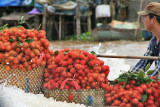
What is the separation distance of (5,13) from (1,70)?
488 inches

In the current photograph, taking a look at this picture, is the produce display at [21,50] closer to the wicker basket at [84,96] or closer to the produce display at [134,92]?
the wicker basket at [84,96]

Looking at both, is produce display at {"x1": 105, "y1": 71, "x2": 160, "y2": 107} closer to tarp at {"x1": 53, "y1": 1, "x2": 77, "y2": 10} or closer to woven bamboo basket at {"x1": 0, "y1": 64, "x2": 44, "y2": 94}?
woven bamboo basket at {"x1": 0, "y1": 64, "x2": 44, "y2": 94}

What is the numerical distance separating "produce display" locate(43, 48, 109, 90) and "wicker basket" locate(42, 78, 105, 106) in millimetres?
35

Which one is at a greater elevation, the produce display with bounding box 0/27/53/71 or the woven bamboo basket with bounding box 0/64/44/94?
the produce display with bounding box 0/27/53/71

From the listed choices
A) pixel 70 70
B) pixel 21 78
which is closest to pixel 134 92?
pixel 70 70

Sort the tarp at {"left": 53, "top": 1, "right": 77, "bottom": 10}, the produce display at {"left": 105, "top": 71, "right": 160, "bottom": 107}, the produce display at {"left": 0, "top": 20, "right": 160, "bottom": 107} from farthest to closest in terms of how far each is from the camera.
→ the tarp at {"left": 53, "top": 1, "right": 77, "bottom": 10}, the produce display at {"left": 0, "top": 20, "right": 160, "bottom": 107}, the produce display at {"left": 105, "top": 71, "right": 160, "bottom": 107}

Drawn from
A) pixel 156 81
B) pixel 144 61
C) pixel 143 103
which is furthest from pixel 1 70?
pixel 144 61

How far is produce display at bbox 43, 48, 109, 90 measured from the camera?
66.3 inches

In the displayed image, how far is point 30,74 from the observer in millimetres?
1747

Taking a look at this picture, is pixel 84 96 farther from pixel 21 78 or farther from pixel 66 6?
pixel 66 6

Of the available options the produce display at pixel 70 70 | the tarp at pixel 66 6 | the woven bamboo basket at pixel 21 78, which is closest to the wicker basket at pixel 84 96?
the produce display at pixel 70 70

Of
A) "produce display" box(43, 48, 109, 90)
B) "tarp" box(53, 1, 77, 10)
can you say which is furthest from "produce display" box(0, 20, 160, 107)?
"tarp" box(53, 1, 77, 10)

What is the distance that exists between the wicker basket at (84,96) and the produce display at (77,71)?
35mm

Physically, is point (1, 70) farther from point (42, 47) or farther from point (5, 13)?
point (5, 13)
